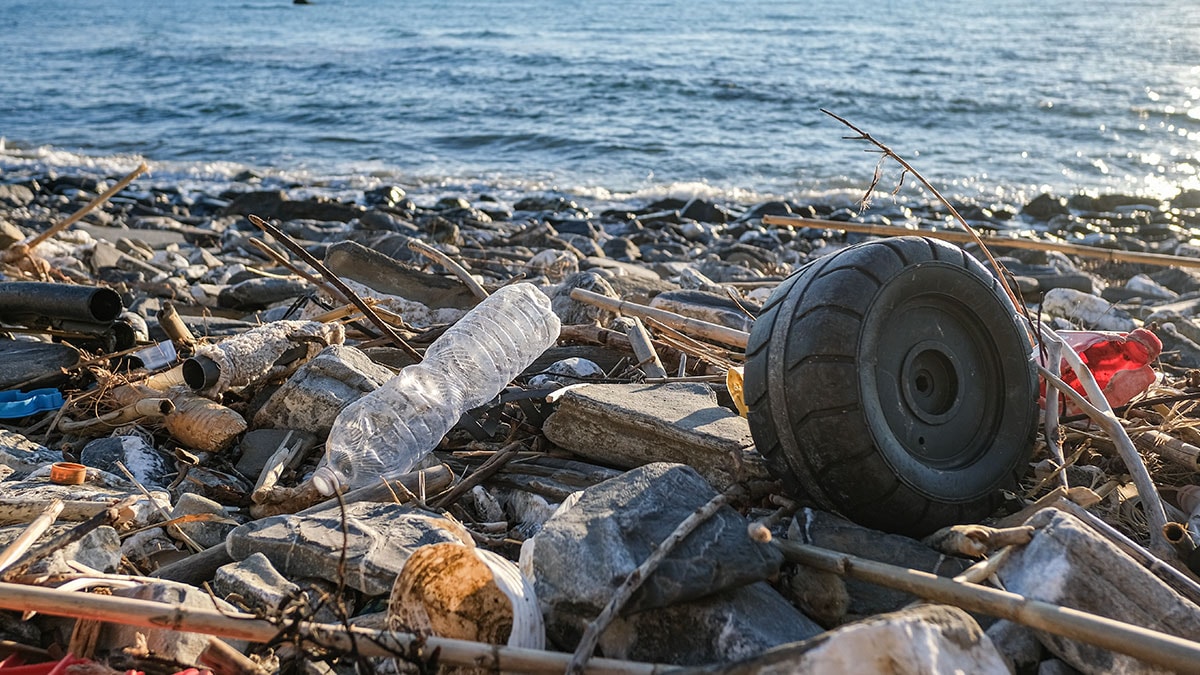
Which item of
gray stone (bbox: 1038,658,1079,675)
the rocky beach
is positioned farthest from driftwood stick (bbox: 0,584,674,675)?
gray stone (bbox: 1038,658,1079,675)

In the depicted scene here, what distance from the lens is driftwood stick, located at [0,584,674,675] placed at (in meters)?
1.82

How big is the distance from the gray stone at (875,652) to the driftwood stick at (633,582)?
253mm

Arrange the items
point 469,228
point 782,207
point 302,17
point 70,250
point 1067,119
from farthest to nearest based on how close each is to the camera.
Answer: point 302,17
point 1067,119
point 782,207
point 469,228
point 70,250

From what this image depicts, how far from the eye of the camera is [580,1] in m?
48.2

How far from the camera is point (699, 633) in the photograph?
2037mm

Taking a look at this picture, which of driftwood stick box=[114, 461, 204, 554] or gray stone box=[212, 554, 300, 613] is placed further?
driftwood stick box=[114, 461, 204, 554]

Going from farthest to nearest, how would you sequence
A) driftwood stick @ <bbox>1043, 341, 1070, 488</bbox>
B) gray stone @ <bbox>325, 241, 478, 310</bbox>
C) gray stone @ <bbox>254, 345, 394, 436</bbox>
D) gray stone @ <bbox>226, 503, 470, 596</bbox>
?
gray stone @ <bbox>325, 241, 478, 310</bbox> → gray stone @ <bbox>254, 345, 394, 436</bbox> → driftwood stick @ <bbox>1043, 341, 1070, 488</bbox> → gray stone @ <bbox>226, 503, 470, 596</bbox>

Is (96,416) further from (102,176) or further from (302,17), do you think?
(302,17)

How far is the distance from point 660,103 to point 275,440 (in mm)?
19621

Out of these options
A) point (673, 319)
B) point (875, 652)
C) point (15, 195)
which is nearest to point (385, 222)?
point (15, 195)

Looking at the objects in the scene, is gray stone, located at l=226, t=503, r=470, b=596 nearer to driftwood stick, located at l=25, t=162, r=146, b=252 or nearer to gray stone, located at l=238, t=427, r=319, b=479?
gray stone, located at l=238, t=427, r=319, b=479

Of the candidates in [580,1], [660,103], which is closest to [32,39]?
[580,1]

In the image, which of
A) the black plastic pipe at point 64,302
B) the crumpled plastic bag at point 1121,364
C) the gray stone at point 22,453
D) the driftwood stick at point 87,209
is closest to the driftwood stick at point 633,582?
the crumpled plastic bag at point 1121,364

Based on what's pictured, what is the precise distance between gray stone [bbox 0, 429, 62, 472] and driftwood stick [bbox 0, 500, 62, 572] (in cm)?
93
